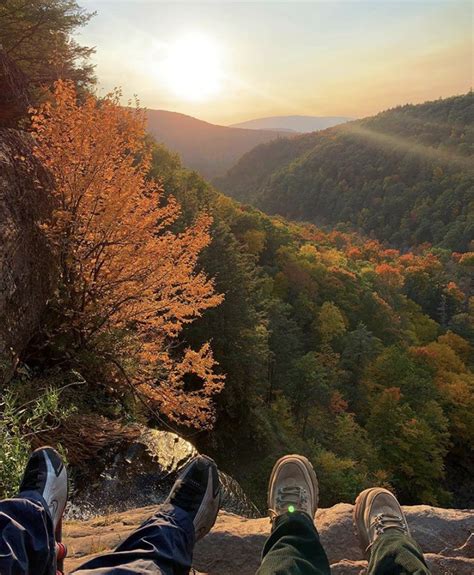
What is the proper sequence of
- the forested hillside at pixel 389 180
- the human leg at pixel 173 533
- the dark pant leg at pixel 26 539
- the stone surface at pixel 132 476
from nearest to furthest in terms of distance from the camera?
the dark pant leg at pixel 26 539
the human leg at pixel 173 533
the stone surface at pixel 132 476
the forested hillside at pixel 389 180

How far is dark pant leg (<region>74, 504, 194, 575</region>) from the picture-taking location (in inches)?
90.9

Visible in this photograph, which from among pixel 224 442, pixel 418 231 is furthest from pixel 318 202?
pixel 224 442

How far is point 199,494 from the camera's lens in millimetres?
3365

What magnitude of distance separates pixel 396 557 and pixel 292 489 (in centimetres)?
128

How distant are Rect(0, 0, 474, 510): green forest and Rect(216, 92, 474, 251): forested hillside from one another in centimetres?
3974

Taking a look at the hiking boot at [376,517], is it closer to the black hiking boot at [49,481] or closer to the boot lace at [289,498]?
the boot lace at [289,498]

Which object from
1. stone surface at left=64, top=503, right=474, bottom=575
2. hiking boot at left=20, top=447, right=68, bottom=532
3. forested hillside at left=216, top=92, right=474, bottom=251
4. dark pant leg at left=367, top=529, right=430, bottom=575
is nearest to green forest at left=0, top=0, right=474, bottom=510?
hiking boot at left=20, top=447, right=68, bottom=532

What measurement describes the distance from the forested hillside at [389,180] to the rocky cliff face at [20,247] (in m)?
120

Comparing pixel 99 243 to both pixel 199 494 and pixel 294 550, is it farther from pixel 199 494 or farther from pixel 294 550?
pixel 294 550

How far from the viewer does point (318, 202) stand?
15938cm

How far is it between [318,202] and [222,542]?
533 feet

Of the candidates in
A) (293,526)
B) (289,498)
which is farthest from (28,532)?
(289,498)

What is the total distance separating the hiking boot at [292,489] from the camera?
11.5 ft

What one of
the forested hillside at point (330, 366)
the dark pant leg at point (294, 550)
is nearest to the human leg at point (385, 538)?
the dark pant leg at point (294, 550)
